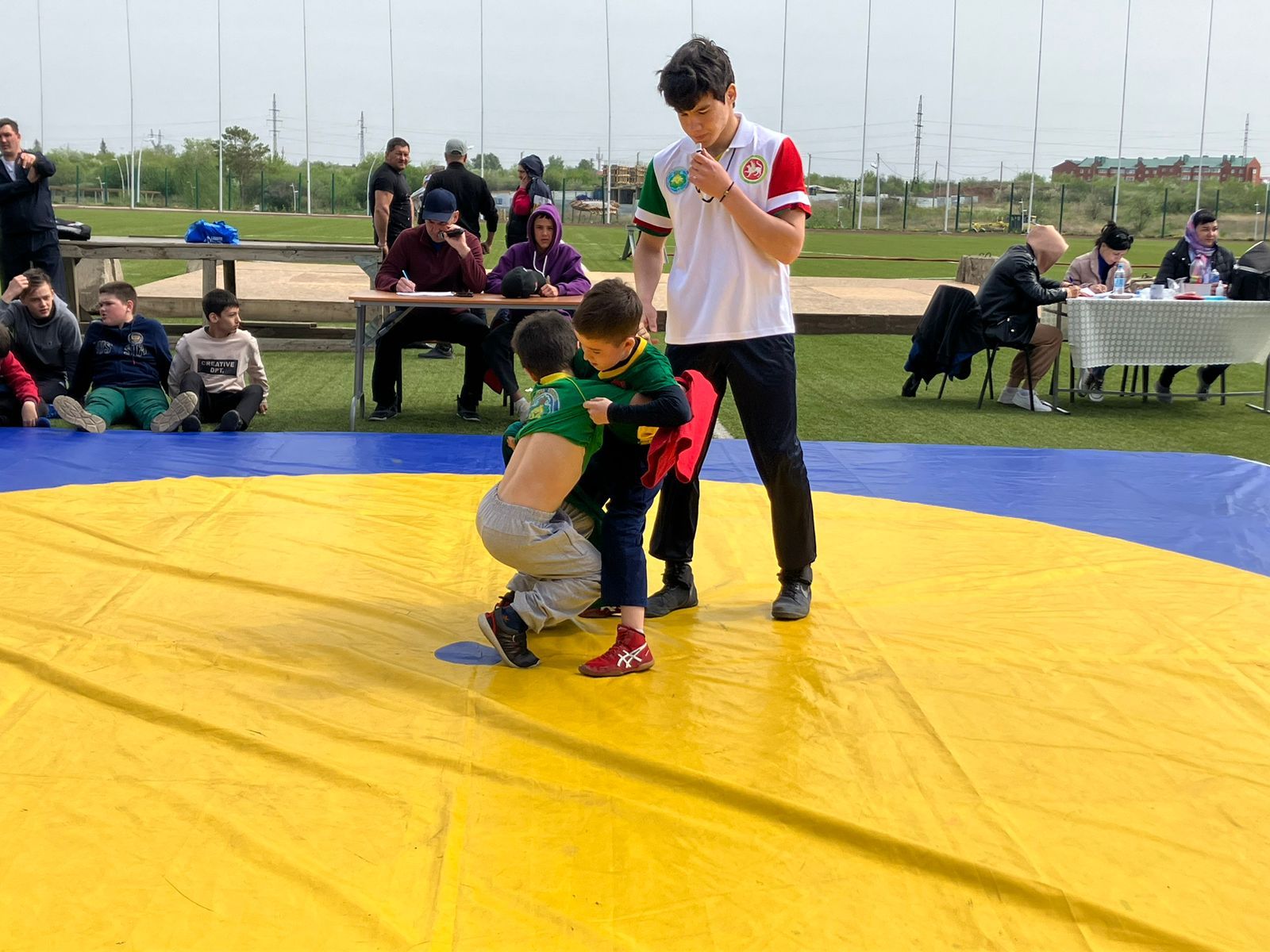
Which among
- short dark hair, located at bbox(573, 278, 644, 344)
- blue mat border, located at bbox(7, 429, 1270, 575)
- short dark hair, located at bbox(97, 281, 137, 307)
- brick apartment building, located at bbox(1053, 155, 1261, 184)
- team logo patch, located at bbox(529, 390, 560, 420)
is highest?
brick apartment building, located at bbox(1053, 155, 1261, 184)

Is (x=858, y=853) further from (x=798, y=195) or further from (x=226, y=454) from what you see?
(x=226, y=454)

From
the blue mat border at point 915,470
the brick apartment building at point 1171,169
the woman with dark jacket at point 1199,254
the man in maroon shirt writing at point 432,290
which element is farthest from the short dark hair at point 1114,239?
the brick apartment building at point 1171,169

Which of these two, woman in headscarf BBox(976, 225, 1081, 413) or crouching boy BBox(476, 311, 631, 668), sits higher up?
woman in headscarf BBox(976, 225, 1081, 413)

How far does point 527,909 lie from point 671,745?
2.44 ft

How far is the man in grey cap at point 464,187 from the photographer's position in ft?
35.8

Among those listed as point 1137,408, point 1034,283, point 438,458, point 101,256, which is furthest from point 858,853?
point 101,256

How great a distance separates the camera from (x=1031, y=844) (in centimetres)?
242

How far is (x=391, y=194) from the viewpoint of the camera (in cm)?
→ 1105

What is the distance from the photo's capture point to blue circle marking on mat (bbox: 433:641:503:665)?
11.1 feet

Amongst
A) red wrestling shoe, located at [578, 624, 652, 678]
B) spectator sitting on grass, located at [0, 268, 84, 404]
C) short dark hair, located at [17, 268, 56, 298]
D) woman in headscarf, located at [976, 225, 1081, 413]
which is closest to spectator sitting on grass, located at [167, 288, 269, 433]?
spectator sitting on grass, located at [0, 268, 84, 404]

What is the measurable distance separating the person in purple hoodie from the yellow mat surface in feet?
10.5

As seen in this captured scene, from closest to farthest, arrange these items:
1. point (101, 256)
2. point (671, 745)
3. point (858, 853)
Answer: point (858, 853) → point (671, 745) → point (101, 256)

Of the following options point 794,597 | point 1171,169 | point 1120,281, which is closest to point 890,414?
point 1120,281

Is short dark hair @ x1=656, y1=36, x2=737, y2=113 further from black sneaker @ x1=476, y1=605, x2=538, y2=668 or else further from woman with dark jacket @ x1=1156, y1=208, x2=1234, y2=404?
woman with dark jacket @ x1=1156, y1=208, x2=1234, y2=404
